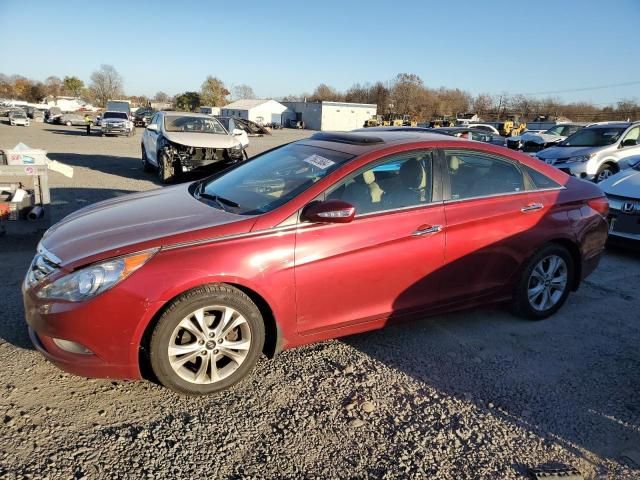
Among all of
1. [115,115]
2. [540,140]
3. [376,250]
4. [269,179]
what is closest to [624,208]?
[376,250]

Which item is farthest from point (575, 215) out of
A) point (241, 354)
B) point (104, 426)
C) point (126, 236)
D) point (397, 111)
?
point (397, 111)

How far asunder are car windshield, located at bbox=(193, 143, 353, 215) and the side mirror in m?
0.21

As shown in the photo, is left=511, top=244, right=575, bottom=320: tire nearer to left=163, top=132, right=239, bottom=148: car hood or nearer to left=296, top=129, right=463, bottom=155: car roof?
left=296, top=129, right=463, bottom=155: car roof

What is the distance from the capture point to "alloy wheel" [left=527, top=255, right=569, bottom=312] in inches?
165

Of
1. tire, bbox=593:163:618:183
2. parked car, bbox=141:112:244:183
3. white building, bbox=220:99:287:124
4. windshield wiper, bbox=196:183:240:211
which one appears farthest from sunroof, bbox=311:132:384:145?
white building, bbox=220:99:287:124

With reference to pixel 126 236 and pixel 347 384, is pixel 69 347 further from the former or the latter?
pixel 347 384

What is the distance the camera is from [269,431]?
273 centimetres

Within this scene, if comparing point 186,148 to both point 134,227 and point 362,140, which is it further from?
point 134,227

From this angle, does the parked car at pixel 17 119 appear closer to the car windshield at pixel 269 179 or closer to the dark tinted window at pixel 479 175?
the car windshield at pixel 269 179

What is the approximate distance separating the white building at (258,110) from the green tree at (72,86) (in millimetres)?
48582

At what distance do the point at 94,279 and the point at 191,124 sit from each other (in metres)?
10.1

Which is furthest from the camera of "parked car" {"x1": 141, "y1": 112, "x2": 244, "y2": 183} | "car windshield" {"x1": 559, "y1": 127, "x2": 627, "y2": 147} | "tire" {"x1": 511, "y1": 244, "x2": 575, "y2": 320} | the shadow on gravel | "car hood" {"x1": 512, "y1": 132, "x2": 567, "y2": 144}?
"car hood" {"x1": 512, "y1": 132, "x2": 567, "y2": 144}

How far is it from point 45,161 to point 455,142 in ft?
16.0

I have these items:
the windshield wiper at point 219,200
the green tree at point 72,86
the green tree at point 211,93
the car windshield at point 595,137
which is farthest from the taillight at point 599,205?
the green tree at point 72,86
